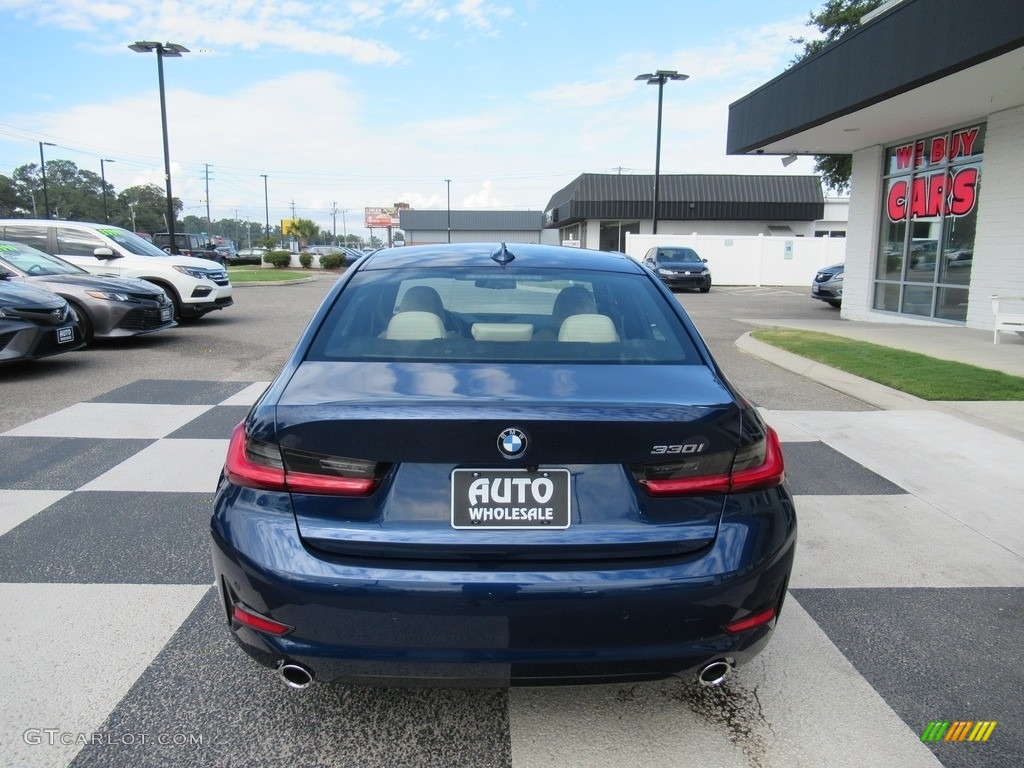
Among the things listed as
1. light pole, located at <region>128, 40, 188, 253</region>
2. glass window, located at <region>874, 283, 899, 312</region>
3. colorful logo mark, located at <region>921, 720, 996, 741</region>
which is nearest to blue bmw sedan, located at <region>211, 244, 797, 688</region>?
colorful logo mark, located at <region>921, 720, 996, 741</region>

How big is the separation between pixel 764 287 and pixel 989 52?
77.3ft

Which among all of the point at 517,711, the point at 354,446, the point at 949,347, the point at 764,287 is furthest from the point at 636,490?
the point at 764,287

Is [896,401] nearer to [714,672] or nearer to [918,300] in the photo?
[714,672]

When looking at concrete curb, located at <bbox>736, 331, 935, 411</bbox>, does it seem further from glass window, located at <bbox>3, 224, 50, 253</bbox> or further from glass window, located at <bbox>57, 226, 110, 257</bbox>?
glass window, located at <bbox>3, 224, 50, 253</bbox>

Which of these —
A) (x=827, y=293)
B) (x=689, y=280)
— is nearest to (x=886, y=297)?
(x=827, y=293)

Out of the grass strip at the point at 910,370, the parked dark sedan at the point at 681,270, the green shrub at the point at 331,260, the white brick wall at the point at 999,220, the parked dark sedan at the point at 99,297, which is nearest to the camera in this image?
the grass strip at the point at 910,370

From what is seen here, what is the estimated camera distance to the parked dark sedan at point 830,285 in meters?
19.6

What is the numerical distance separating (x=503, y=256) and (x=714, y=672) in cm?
185

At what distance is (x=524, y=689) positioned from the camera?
2633 millimetres

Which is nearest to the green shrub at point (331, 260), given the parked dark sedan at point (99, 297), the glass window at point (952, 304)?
the parked dark sedan at point (99, 297)

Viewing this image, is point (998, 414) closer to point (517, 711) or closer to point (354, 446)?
point (517, 711)

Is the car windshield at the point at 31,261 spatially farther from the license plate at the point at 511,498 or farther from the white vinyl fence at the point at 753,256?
the white vinyl fence at the point at 753,256

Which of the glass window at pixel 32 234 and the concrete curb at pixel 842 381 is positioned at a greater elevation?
the glass window at pixel 32 234

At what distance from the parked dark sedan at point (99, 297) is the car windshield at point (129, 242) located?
8.60 feet
